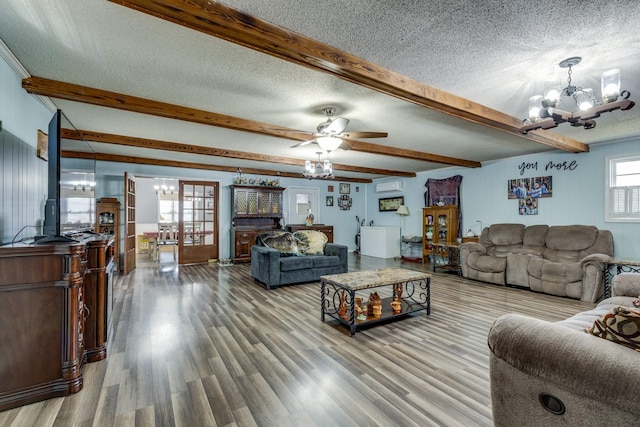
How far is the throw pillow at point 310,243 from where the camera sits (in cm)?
527

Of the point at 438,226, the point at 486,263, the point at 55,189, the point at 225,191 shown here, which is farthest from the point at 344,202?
the point at 55,189

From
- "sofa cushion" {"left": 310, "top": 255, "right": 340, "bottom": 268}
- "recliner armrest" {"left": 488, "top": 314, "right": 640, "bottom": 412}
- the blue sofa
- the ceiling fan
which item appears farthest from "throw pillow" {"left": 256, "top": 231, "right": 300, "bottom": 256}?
"recliner armrest" {"left": 488, "top": 314, "right": 640, "bottom": 412}

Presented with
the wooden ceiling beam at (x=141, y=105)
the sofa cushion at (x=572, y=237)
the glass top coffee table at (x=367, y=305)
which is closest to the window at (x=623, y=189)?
the sofa cushion at (x=572, y=237)

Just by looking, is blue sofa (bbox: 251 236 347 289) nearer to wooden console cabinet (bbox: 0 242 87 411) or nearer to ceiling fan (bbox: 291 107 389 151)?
ceiling fan (bbox: 291 107 389 151)

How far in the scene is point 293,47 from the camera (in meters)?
1.86

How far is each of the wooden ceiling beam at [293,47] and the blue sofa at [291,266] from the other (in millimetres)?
3137

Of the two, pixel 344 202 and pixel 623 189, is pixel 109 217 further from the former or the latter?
pixel 623 189

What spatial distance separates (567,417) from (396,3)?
2.10 meters

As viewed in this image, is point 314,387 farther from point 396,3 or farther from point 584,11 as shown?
point 584,11

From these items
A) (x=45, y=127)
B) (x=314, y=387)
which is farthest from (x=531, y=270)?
(x=45, y=127)

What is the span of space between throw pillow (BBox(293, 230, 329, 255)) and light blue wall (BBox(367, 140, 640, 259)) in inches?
148

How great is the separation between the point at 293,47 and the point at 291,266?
11.6 ft

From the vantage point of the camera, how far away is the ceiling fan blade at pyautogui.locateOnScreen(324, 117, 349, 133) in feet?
10.2

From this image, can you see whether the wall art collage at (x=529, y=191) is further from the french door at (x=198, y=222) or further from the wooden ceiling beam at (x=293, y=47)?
the french door at (x=198, y=222)
